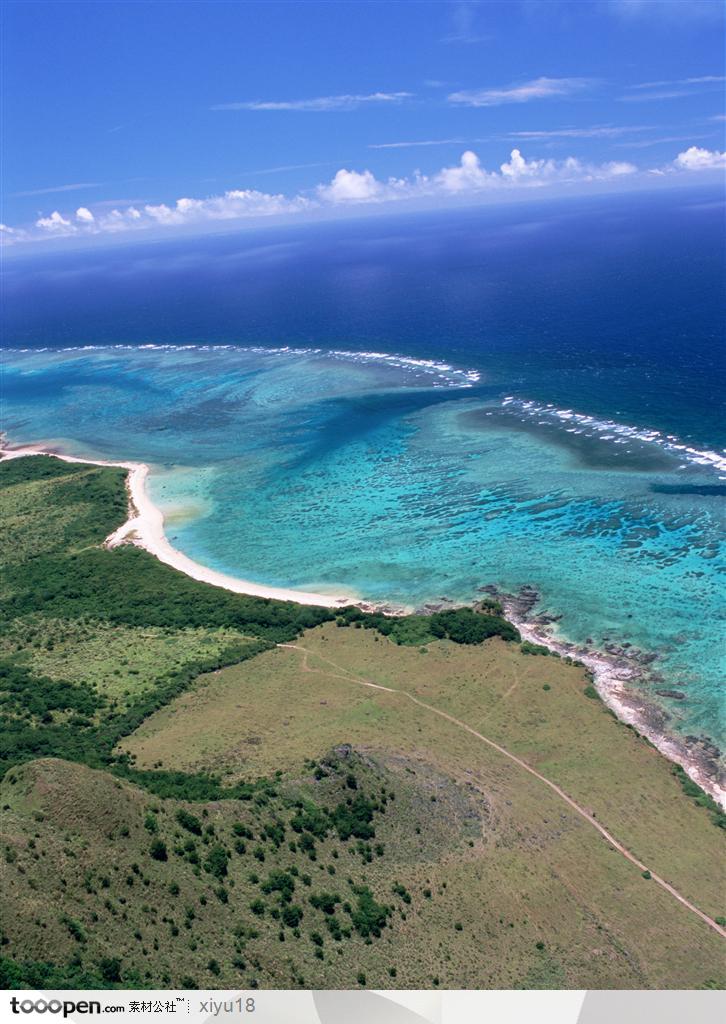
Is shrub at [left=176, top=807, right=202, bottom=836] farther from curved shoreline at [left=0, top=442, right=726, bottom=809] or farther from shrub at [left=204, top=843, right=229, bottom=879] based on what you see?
curved shoreline at [left=0, top=442, right=726, bottom=809]

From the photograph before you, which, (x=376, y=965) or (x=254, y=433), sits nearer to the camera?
(x=376, y=965)

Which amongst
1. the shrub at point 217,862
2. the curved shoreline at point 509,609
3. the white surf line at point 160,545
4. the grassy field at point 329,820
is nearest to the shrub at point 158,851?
the grassy field at point 329,820

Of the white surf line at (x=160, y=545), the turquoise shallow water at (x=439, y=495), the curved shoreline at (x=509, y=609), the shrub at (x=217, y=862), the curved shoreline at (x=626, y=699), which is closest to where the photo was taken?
the shrub at (x=217, y=862)

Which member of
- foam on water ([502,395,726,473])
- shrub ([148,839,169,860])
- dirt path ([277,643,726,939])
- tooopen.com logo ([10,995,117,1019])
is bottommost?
dirt path ([277,643,726,939])

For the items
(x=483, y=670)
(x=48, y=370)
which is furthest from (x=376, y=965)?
(x=48, y=370)

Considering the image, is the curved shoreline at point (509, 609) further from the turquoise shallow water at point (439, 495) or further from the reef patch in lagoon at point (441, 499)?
the turquoise shallow water at point (439, 495)

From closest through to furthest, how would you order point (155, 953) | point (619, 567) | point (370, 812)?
1. point (155, 953)
2. point (370, 812)
3. point (619, 567)

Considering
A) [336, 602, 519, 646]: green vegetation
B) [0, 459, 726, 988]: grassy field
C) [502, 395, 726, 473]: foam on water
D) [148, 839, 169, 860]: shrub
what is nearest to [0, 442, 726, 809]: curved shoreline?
[336, 602, 519, 646]: green vegetation

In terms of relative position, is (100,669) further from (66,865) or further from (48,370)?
(48,370)
